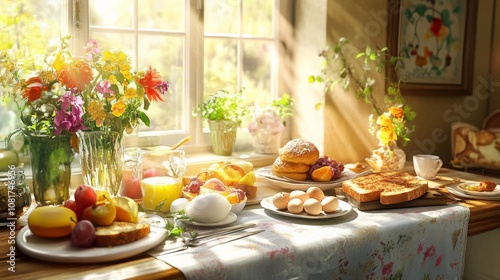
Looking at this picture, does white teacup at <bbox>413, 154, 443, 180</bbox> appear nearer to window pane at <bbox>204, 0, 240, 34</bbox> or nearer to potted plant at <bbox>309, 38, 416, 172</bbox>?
potted plant at <bbox>309, 38, 416, 172</bbox>

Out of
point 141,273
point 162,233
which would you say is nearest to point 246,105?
point 162,233

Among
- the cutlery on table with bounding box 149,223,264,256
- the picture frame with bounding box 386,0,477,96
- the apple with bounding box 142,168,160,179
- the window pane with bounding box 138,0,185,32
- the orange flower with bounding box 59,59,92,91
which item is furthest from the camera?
the picture frame with bounding box 386,0,477,96

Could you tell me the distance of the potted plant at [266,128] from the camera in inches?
89.2

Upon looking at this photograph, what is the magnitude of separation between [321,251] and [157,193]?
498mm

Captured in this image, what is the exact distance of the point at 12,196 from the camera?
1.38 metres

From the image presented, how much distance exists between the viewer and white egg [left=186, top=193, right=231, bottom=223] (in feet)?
4.53

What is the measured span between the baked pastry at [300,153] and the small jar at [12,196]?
0.83m

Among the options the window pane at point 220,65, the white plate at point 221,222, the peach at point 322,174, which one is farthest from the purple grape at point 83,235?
the window pane at point 220,65

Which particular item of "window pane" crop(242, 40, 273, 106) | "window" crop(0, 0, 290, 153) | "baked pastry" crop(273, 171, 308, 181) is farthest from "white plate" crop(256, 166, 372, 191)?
"window pane" crop(242, 40, 273, 106)

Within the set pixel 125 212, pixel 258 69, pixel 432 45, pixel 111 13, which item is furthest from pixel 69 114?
pixel 432 45

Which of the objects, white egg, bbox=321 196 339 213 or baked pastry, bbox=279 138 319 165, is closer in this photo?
white egg, bbox=321 196 339 213

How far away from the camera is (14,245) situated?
1.22 metres

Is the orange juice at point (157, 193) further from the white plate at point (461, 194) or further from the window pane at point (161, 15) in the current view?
the white plate at point (461, 194)

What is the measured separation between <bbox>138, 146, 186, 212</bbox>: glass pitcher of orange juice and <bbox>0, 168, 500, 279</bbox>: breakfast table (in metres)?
0.20
